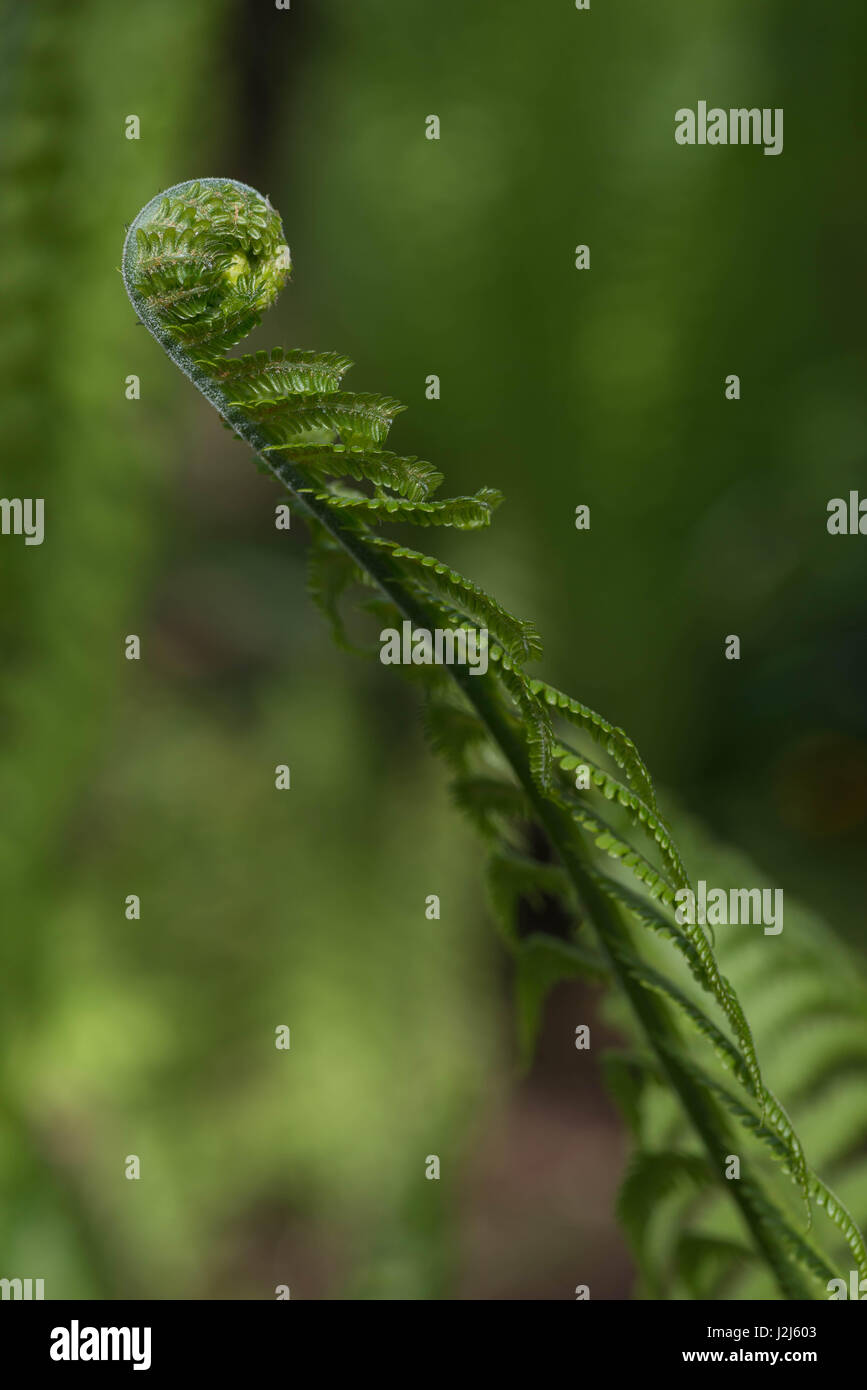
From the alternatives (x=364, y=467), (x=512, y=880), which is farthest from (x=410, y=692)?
(x=364, y=467)

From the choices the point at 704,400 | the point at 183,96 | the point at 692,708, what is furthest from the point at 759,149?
the point at 183,96

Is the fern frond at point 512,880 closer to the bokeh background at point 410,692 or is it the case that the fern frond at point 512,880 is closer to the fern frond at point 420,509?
the fern frond at point 420,509

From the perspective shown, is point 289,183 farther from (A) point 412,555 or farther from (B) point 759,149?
(A) point 412,555

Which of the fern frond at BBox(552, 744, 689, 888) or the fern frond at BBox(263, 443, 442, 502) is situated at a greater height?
the fern frond at BBox(263, 443, 442, 502)

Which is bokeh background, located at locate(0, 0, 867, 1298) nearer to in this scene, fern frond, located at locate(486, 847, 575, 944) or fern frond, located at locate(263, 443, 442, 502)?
fern frond, located at locate(486, 847, 575, 944)

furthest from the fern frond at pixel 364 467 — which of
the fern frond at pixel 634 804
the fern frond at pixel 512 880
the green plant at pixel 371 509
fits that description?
the fern frond at pixel 512 880

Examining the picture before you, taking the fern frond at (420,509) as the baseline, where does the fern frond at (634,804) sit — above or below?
below

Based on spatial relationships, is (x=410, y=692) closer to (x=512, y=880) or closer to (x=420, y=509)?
(x=512, y=880)

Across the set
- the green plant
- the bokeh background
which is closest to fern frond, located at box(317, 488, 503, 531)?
the green plant
